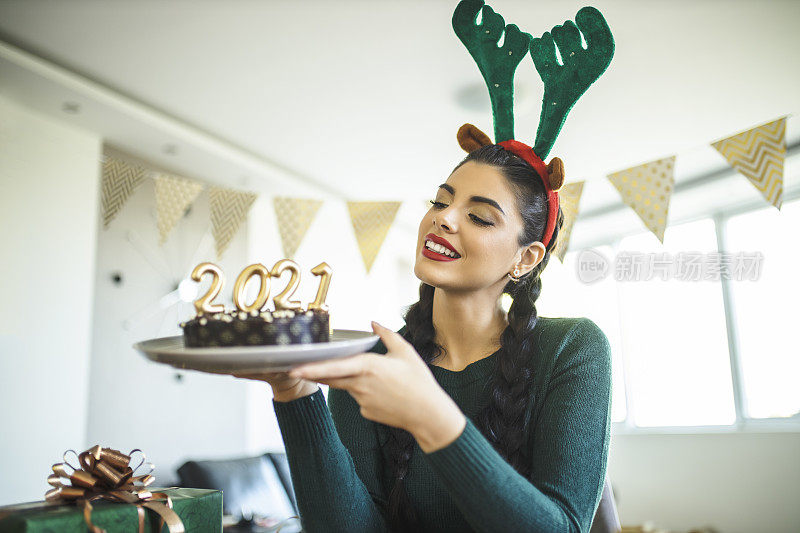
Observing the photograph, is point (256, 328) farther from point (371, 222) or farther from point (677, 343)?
point (677, 343)

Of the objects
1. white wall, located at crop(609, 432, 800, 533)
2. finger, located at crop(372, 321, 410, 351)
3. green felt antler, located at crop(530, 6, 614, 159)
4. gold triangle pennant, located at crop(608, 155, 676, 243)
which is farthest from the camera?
white wall, located at crop(609, 432, 800, 533)

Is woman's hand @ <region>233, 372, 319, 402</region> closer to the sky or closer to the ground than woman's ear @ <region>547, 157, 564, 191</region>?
closer to the ground

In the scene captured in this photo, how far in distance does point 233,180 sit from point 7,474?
2.52 metres

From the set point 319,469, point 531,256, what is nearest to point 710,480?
point 531,256

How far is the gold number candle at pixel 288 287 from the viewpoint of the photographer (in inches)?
34.3

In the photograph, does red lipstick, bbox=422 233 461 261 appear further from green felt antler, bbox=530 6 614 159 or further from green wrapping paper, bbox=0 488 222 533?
green wrapping paper, bbox=0 488 222 533

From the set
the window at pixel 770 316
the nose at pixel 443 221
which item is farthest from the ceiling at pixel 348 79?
the nose at pixel 443 221

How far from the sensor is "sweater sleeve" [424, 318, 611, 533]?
30.1 inches

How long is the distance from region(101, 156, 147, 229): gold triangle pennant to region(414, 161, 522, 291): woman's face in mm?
2527

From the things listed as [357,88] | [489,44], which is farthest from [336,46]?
[489,44]

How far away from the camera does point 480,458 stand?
0.76 meters

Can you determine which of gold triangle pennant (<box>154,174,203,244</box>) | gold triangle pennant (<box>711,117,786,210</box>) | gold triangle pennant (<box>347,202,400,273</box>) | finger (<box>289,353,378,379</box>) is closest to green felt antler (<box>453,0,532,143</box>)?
finger (<box>289,353,378,379</box>)

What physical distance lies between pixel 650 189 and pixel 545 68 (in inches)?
63.4

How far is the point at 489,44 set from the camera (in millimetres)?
1613
